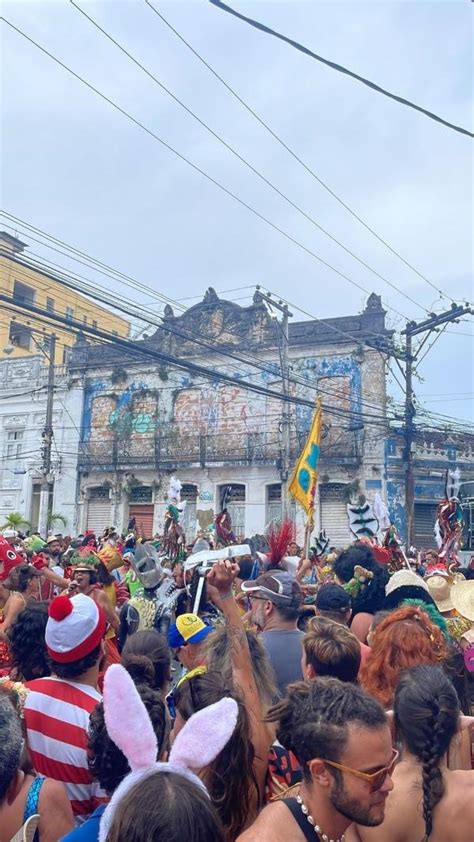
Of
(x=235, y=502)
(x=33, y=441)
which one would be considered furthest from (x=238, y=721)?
(x=33, y=441)

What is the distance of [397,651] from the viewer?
137 inches

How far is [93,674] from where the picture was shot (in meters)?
3.12

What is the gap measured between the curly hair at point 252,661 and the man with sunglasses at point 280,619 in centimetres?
76

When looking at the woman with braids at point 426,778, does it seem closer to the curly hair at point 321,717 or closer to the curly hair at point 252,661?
the curly hair at point 321,717

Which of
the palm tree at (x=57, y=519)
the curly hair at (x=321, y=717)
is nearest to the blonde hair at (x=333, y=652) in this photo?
the curly hair at (x=321, y=717)

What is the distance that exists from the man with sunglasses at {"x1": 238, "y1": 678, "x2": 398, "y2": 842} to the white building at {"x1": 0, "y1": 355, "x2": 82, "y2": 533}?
28.6 meters

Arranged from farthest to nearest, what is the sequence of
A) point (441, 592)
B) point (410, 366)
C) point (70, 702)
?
point (410, 366) < point (441, 592) < point (70, 702)

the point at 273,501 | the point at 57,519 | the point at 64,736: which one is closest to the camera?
the point at 64,736

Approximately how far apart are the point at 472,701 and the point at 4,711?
3.08 meters

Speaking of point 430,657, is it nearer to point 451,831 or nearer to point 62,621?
point 451,831

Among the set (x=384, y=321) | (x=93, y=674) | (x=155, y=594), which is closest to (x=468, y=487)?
(x=384, y=321)

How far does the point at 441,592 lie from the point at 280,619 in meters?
1.86

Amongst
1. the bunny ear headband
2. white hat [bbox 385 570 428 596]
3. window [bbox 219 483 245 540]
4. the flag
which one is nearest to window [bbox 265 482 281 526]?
window [bbox 219 483 245 540]

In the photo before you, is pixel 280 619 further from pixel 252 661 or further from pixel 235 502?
pixel 235 502
